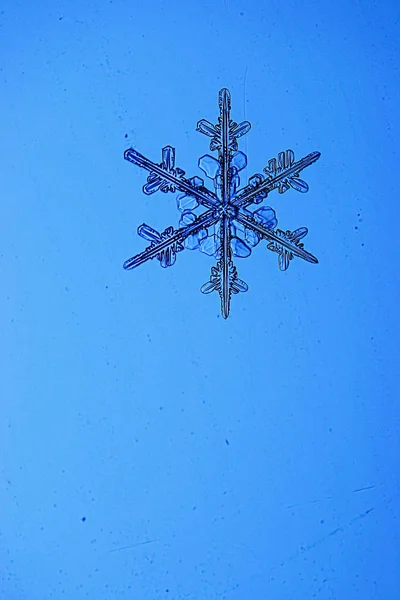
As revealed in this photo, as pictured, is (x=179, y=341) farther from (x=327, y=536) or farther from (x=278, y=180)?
(x=327, y=536)

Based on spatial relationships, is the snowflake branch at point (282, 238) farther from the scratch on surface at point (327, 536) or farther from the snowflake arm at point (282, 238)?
the scratch on surface at point (327, 536)

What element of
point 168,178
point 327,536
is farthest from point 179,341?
point 327,536

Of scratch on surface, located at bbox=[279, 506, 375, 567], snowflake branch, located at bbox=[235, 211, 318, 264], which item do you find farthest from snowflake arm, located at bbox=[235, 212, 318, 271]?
scratch on surface, located at bbox=[279, 506, 375, 567]

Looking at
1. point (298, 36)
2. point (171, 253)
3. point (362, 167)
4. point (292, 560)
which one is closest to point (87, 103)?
point (171, 253)

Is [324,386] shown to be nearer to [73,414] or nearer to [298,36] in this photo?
[73,414]

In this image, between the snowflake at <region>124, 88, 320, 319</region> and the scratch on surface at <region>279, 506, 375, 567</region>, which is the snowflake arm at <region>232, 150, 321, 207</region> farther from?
the scratch on surface at <region>279, 506, 375, 567</region>

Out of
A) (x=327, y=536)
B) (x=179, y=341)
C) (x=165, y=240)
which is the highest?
(x=165, y=240)
